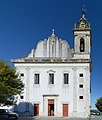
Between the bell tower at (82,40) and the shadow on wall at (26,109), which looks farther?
the bell tower at (82,40)

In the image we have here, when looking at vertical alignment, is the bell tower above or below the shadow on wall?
above

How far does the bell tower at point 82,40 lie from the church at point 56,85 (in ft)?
0.51

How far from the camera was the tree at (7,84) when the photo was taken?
37234 mm

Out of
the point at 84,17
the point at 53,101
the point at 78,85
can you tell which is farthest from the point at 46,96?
the point at 84,17

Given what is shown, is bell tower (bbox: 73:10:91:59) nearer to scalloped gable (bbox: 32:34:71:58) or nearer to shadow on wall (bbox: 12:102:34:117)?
scalloped gable (bbox: 32:34:71:58)

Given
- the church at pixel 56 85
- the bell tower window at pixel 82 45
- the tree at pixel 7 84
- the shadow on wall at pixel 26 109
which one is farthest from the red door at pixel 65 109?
the tree at pixel 7 84

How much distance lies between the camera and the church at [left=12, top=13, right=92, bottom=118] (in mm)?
52250

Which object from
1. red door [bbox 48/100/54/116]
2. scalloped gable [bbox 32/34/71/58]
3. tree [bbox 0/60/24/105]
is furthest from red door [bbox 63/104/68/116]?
tree [bbox 0/60/24/105]

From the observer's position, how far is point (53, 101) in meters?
52.7

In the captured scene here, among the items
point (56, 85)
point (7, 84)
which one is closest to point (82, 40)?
point (56, 85)

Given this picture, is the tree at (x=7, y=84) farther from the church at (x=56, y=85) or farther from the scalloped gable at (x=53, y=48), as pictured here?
the scalloped gable at (x=53, y=48)

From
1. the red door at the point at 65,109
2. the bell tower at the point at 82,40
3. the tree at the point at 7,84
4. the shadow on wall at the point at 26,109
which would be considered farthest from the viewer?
the bell tower at the point at 82,40

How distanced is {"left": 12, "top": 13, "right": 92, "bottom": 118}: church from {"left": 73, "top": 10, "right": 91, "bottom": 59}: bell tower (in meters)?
0.16

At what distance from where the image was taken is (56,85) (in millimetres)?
52875
